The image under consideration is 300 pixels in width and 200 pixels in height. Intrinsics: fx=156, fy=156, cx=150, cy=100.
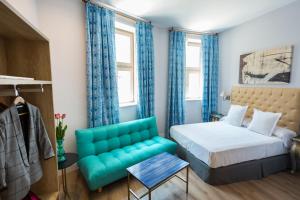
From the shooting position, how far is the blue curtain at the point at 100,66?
7.96 feet

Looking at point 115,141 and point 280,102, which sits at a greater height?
point 280,102

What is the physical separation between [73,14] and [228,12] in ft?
8.81

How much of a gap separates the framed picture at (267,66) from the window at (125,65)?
8.08ft

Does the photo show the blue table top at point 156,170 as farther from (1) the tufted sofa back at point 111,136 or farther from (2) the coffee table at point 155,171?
(1) the tufted sofa back at point 111,136

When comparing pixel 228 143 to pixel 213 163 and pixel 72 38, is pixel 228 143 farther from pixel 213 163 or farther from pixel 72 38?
pixel 72 38

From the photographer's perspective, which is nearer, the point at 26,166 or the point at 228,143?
the point at 26,166

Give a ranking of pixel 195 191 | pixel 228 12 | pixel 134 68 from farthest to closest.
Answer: pixel 134 68 < pixel 228 12 < pixel 195 191

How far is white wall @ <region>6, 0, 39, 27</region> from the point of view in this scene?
1.48 meters

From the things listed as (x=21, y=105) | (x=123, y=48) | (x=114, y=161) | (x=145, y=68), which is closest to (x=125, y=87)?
(x=145, y=68)

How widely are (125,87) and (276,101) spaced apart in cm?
285

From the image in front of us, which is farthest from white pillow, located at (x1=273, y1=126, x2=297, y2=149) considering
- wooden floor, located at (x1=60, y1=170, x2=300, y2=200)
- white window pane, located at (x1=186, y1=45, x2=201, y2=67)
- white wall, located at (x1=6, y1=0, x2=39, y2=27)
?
white wall, located at (x1=6, y1=0, x2=39, y2=27)

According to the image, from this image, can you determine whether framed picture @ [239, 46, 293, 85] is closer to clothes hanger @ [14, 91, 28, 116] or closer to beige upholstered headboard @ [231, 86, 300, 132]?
beige upholstered headboard @ [231, 86, 300, 132]

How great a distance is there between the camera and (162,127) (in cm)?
378

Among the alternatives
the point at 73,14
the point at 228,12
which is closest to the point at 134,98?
the point at 73,14
